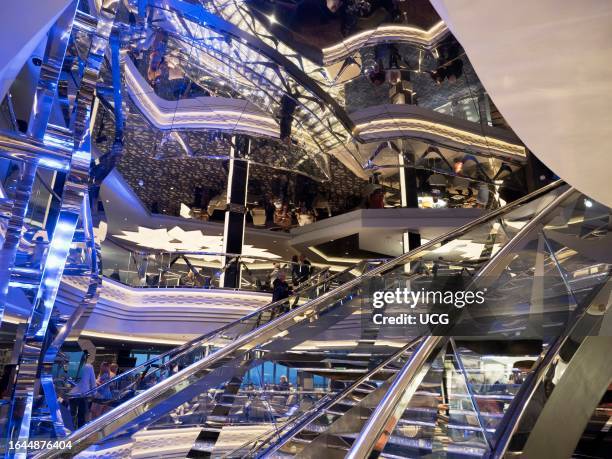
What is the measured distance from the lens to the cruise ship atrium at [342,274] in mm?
2361

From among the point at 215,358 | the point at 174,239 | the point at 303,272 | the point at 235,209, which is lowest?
the point at 215,358

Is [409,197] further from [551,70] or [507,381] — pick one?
[551,70]

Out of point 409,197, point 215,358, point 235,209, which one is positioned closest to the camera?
point 215,358

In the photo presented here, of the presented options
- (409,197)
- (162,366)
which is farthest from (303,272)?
(162,366)

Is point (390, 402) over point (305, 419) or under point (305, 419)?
over

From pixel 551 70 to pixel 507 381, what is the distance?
1900 millimetres

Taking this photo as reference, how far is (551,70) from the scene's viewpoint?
7.62ft

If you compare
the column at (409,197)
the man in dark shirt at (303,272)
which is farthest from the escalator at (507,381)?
the column at (409,197)

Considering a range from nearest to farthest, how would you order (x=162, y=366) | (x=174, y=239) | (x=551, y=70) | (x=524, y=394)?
1. (x=551, y=70)
2. (x=524, y=394)
3. (x=162, y=366)
4. (x=174, y=239)

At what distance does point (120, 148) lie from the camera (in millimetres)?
3328

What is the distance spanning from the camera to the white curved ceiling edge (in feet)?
6.79

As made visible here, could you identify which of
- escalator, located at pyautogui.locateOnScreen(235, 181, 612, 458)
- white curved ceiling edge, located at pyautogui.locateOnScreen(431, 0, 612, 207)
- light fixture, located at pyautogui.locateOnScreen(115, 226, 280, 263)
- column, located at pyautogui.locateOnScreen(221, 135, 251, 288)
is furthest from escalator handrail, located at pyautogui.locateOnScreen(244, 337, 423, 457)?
light fixture, located at pyautogui.locateOnScreen(115, 226, 280, 263)

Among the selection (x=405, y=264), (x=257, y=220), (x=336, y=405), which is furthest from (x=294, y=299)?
(x=257, y=220)

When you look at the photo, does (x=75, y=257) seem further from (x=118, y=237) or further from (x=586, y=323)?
(x=118, y=237)
